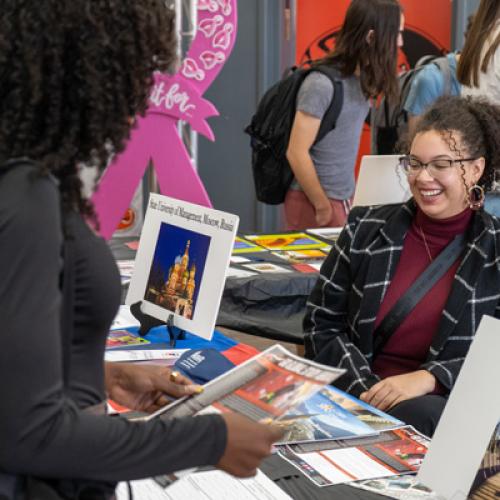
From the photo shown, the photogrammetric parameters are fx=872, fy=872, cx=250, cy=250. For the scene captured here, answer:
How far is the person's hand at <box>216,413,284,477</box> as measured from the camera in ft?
3.26

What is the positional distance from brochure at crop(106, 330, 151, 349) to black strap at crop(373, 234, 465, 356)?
63 cm

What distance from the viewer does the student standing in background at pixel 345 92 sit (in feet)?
11.6

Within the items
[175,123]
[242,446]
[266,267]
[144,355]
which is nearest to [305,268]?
[266,267]

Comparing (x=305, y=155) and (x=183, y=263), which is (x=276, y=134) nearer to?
(x=305, y=155)

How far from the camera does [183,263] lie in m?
2.29

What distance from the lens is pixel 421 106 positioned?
3559 millimetres

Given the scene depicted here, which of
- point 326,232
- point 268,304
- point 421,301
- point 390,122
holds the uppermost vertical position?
point 390,122

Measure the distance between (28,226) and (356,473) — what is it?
91 cm

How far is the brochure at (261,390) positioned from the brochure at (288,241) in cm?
222

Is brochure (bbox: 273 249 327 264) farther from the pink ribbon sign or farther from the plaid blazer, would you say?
the plaid blazer

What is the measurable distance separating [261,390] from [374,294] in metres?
1.06

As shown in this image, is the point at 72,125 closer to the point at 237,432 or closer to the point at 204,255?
the point at 237,432

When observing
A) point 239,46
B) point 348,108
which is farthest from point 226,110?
point 348,108

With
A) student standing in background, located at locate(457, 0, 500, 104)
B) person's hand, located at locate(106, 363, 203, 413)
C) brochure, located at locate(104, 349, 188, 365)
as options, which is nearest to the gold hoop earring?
student standing in background, located at locate(457, 0, 500, 104)
